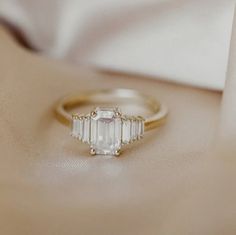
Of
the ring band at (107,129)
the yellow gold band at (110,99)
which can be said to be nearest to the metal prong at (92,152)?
the ring band at (107,129)

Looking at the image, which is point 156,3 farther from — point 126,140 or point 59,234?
point 59,234

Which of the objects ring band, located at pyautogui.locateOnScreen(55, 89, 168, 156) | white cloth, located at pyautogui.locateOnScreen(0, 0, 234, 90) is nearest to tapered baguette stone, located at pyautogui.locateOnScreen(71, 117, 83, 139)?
ring band, located at pyautogui.locateOnScreen(55, 89, 168, 156)

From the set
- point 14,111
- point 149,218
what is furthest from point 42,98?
point 149,218

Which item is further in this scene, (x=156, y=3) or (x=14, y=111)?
(x=156, y=3)

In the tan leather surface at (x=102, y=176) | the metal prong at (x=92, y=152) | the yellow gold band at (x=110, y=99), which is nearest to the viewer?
the tan leather surface at (x=102, y=176)

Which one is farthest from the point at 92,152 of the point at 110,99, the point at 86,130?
the point at 110,99

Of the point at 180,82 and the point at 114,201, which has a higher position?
the point at 180,82

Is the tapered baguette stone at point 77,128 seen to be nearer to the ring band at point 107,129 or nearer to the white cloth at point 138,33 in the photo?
the ring band at point 107,129
